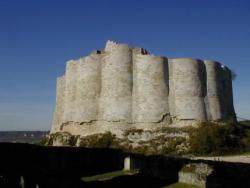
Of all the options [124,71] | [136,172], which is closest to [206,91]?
[124,71]

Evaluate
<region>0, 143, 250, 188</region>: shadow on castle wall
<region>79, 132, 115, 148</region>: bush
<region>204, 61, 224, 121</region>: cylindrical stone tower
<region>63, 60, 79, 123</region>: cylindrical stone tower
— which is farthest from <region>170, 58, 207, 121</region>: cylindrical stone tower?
<region>0, 143, 250, 188</region>: shadow on castle wall

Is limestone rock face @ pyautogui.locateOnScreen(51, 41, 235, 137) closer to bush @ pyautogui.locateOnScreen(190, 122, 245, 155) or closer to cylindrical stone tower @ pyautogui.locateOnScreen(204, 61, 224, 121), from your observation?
cylindrical stone tower @ pyautogui.locateOnScreen(204, 61, 224, 121)

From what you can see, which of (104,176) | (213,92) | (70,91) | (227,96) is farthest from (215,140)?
(104,176)

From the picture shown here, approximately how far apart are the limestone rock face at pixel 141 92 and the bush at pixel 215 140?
2.09 m

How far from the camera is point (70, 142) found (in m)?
47.2

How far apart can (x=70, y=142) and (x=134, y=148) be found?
25.4 feet

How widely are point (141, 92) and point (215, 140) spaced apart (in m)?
8.85

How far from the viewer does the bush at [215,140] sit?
4244 cm

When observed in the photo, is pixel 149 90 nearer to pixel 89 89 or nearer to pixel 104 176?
pixel 89 89

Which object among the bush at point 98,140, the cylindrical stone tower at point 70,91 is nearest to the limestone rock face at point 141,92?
the bush at point 98,140

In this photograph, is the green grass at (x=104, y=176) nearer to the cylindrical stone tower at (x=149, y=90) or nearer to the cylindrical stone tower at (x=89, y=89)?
the cylindrical stone tower at (x=149, y=90)

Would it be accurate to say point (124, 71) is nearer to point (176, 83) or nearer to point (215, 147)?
point (176, 83)

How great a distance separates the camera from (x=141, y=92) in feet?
150

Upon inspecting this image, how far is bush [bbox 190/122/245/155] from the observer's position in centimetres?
4244
